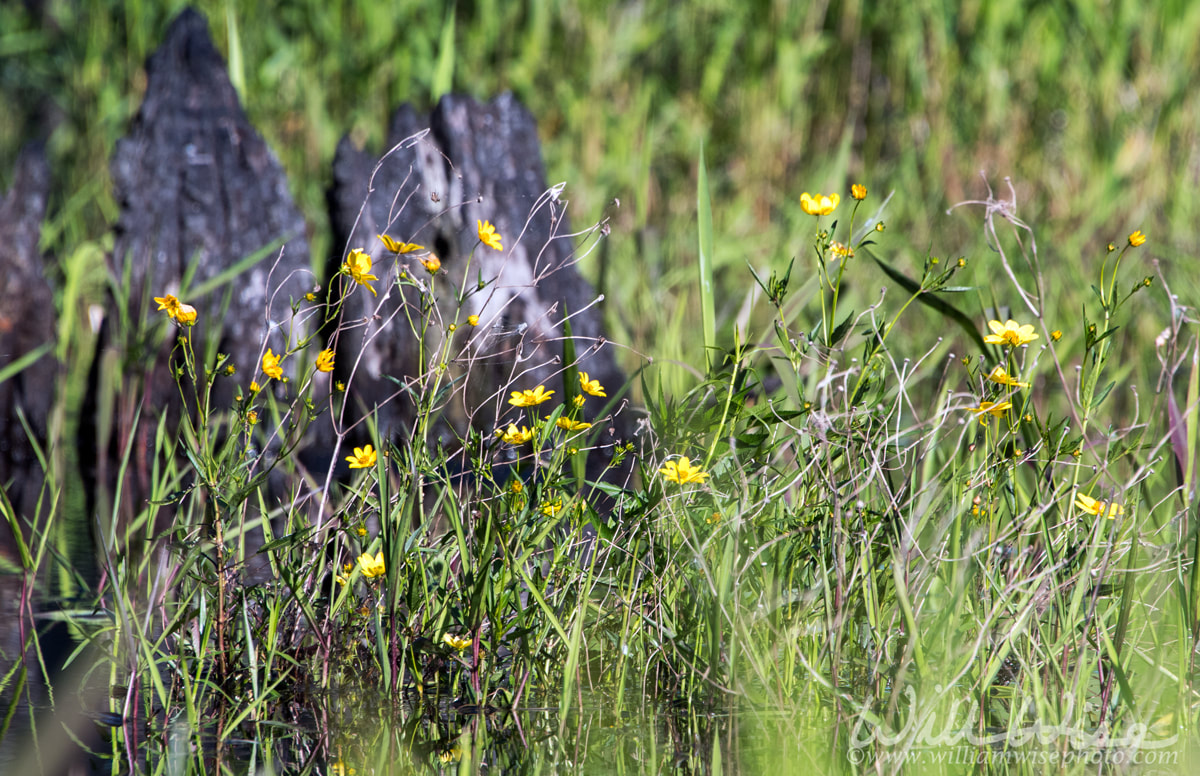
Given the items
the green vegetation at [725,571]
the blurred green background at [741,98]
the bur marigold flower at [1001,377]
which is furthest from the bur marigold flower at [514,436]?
the blurred green background at [741,98]

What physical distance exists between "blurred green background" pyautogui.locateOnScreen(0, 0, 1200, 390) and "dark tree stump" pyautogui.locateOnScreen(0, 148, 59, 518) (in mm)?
862

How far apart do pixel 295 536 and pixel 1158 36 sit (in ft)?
12.8

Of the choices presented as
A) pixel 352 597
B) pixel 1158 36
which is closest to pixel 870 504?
pixel 352 597

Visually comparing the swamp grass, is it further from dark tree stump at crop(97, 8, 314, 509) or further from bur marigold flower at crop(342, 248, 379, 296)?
dark tree stump at crop(97, 8, 314, 509)

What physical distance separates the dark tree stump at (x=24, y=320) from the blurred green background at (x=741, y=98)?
33.9 inches

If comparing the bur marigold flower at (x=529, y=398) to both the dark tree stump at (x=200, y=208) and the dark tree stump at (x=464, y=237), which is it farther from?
the dark tree stump at (x=200, y=208)

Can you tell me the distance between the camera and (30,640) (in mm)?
1560

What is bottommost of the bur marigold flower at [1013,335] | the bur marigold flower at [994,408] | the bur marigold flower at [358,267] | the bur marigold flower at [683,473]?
the bur marigold flower at [683,473]

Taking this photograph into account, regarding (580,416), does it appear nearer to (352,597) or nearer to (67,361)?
(352,597)

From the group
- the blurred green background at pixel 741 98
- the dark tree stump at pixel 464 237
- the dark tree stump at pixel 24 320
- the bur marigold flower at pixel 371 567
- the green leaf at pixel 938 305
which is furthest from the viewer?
the blurred green background at pixel 741 98

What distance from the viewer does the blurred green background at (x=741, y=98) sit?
404 cm

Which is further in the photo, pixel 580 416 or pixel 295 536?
pixel 580 416

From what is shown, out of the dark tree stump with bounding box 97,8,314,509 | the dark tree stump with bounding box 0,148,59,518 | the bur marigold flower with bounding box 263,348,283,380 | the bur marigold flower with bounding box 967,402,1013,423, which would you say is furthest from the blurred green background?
the bur marigold flower with bounding box 263,348,283,380

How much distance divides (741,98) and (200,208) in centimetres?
226
